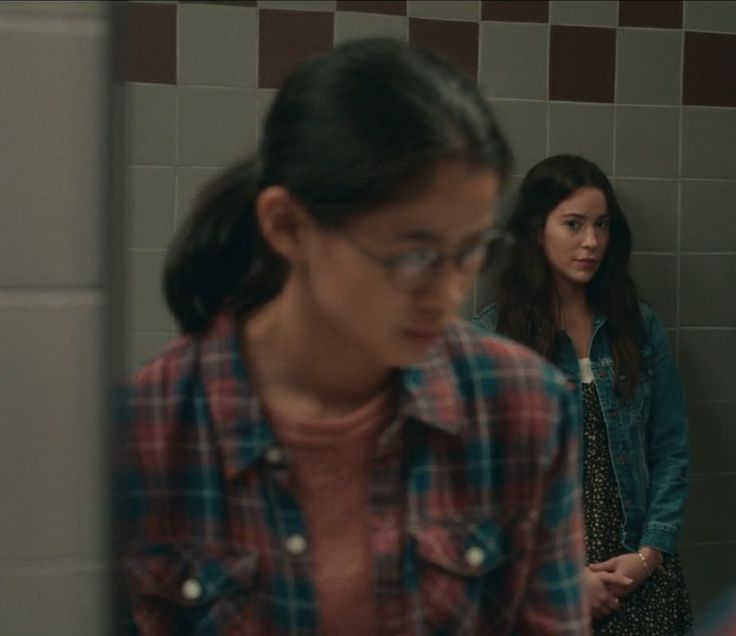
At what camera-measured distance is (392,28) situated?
1.88 m

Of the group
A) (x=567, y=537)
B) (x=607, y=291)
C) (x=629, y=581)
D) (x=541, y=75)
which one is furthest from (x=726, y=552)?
(x=567, y=537)

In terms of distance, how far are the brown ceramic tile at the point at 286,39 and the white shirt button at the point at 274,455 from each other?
121 cm

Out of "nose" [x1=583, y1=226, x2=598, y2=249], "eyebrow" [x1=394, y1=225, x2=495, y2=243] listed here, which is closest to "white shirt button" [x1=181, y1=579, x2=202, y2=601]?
"eyebrow" [x1=394, y1=225, x2=495, y2=243]

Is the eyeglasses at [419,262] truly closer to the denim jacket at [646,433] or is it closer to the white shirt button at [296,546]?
the white shirt button at [296,546]

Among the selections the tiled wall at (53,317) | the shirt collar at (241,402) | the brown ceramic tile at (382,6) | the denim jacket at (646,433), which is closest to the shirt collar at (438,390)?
the shirt collar at (241,402)

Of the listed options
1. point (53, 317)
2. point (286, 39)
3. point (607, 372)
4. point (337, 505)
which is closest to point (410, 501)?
point (337, 505)

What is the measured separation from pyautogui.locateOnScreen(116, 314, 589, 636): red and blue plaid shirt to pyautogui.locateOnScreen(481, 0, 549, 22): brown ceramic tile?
1.27m

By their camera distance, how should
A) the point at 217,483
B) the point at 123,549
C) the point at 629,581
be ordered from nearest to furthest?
the point at 123,549
the point at 217,483
the point at 629,581

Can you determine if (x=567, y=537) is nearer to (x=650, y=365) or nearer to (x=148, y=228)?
(x=650, y=365)

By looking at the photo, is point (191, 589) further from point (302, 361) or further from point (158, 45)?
point (158, 45)

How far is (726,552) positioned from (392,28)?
3.49 ft

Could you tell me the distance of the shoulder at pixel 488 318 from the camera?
5.85 feet

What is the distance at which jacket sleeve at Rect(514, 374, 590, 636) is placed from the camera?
0.72 m

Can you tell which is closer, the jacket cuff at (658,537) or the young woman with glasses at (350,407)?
the young woman with glasses at (350,407)
